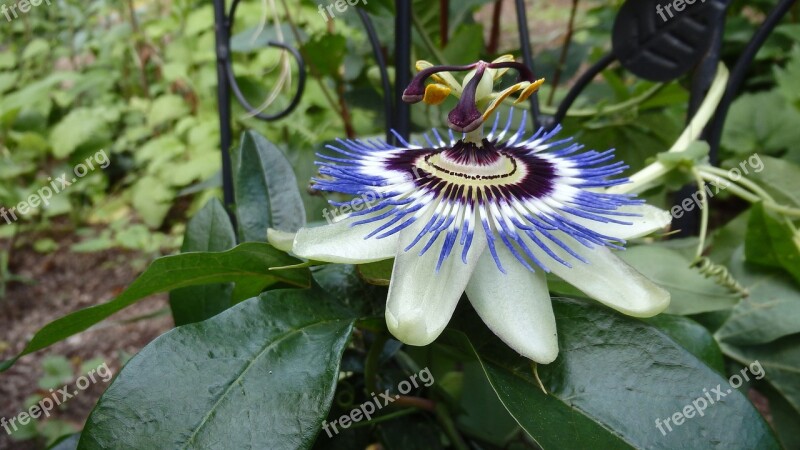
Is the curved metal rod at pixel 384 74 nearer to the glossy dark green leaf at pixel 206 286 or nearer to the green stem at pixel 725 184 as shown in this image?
the glossy dark green leaf at pixel 206 286

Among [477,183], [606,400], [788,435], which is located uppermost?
[477,183]

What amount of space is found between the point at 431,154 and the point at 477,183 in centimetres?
6

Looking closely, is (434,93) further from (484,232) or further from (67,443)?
(67,443)

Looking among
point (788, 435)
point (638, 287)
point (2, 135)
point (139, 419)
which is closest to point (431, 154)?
point (638, 287)

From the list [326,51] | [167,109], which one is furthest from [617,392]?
[167,109]

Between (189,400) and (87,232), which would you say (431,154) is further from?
(87,232)

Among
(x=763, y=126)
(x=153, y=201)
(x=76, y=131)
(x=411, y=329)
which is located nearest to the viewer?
(x=411, y=329)

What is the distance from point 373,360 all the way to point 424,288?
0.15 m

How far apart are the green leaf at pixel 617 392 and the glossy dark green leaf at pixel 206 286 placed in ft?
0.87

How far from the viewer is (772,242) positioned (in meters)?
0.65

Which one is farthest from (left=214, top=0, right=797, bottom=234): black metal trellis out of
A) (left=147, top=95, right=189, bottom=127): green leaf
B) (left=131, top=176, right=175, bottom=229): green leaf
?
(left=147, top=95, right=189, bottom=127): green leaf

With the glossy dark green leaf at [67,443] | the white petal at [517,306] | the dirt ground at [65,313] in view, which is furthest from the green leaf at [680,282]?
the dirt ground at [65,313]

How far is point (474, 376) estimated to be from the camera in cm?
80

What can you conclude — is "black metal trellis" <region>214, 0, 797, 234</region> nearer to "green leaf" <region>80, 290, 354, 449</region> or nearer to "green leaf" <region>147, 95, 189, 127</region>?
"green leaf" <region>80, 290, 354, 449</region>
